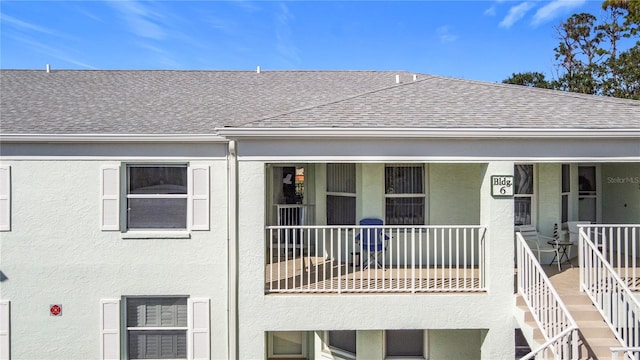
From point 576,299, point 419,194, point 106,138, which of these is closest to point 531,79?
point 419,194

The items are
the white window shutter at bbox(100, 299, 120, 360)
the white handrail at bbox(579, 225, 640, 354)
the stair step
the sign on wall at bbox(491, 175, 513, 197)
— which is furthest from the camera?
the white window shutter at bbox(100, 299, 120, 360)

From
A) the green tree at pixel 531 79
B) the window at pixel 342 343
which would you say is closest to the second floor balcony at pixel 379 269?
the window at pixel 342 343

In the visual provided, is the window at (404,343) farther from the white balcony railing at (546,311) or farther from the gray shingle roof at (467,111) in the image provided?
the gray shingle roof at (467,111)

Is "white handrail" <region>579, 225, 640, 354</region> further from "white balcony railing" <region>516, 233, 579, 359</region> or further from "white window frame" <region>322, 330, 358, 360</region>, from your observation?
"white window frame" <region>322, 330, 358, 360</region>

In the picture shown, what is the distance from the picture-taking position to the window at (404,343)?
7891 mm

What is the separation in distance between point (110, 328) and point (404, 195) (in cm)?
648

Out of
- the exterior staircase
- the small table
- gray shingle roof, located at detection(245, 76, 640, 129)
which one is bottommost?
the exterior staircase

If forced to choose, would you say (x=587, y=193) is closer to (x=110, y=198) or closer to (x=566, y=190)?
(x=566, y=190)

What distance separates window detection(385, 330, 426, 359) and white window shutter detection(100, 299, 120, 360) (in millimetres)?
5345

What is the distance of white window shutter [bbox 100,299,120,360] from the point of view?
7465 mm

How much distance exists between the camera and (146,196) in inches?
303

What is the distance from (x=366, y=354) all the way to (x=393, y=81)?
25.0ft

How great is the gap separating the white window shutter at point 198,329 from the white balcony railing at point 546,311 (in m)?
5.56

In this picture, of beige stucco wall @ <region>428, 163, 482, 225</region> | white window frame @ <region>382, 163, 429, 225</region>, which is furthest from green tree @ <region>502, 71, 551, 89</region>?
white window frame @ <region>382, 163, 429, 225</region>
